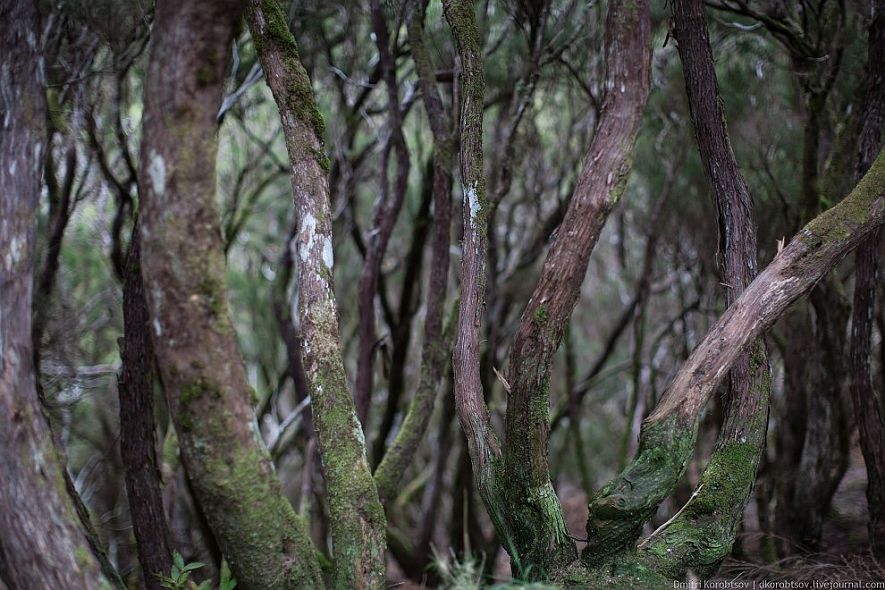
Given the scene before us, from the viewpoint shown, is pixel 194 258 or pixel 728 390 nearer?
pixel 194 258

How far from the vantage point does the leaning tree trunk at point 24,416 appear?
2.64 meters

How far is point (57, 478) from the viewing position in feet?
9.03

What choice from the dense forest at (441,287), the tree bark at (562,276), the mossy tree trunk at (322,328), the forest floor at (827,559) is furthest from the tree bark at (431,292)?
the tree bark at (562,276)

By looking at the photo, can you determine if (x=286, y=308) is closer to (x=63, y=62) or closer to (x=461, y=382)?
(x=63, y=62)

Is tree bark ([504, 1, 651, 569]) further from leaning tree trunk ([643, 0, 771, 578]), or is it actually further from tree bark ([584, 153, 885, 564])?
leaning tree trunk ([643, 0, 771, 578])

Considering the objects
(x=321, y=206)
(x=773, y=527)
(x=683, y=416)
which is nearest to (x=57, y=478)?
(x=321, y=206)

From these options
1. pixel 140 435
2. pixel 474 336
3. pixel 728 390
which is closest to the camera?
pixel 474 336

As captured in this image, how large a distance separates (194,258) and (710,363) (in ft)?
7.68

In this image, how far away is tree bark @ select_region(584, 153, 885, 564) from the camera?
334 cm

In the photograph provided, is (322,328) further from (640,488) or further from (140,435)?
(640,488)

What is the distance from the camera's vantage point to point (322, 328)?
11.4 feet

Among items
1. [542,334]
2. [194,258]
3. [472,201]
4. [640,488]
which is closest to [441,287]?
[472,201]

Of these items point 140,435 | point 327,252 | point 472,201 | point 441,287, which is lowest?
point 140,435

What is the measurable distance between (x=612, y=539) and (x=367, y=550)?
3.66 ft
